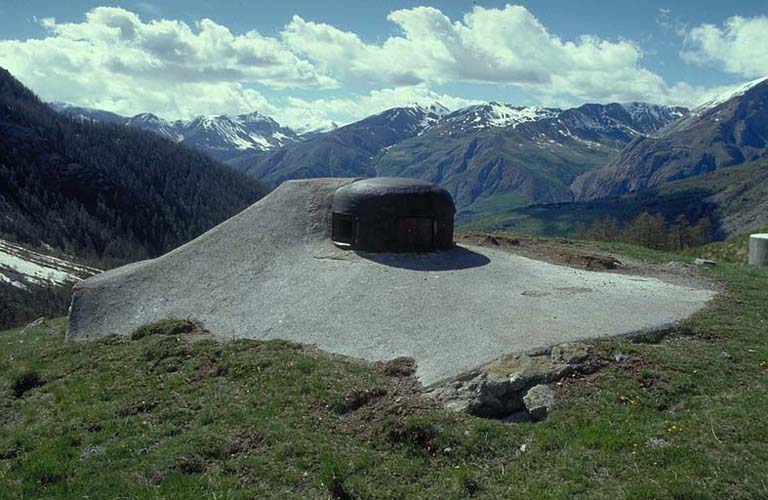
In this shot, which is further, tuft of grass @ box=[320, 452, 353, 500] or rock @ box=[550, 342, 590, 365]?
rock @ box=[550, 342, 590, 365]

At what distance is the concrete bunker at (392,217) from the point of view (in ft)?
87.6

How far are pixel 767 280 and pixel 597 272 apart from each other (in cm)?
730

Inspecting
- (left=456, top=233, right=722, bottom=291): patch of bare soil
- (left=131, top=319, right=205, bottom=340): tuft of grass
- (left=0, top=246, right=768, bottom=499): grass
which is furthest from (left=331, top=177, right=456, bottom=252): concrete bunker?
(left=0, top=246, right=768, bottom=499): grass

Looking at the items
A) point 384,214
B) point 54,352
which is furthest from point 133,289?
point 384,214

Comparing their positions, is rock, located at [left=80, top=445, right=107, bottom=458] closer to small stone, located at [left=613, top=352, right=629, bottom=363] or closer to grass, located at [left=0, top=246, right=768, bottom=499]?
grass, located at [left=0, top=246, right=768, bottom=499]

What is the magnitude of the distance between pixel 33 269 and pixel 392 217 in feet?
422

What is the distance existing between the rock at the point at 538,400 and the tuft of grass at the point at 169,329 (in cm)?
1263

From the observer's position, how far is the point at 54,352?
19.8 m

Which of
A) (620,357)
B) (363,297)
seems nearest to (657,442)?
(620,357)

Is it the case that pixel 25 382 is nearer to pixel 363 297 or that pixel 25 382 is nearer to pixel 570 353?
pixel 363 297

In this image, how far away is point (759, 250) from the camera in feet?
105

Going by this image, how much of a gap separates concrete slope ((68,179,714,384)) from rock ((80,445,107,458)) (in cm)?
733

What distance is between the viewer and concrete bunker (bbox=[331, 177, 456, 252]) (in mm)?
26703

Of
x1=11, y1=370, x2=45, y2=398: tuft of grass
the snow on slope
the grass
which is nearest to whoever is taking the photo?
the grass
